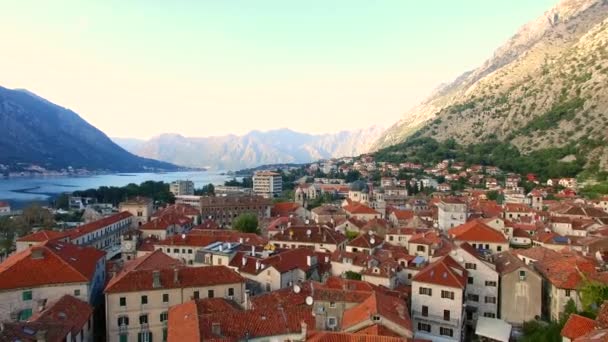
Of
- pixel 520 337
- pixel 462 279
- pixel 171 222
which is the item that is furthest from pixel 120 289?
pixel 171 222

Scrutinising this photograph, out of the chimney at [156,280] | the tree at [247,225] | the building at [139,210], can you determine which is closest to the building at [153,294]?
the chimney at [156,280]

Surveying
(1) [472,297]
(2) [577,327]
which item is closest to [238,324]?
(2) [577,327]

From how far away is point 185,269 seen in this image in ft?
111

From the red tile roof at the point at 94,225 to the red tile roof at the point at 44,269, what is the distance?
2418 centimetres

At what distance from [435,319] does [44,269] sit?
28.1 metres

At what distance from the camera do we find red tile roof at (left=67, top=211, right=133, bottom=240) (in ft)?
196

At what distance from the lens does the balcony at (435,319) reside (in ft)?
104

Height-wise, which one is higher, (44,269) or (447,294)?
(44,269)

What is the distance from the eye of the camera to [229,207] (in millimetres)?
101500

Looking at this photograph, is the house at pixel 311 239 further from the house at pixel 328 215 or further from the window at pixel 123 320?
the window at pixel 123 320

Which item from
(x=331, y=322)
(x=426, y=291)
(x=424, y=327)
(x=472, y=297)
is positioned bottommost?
(x=424, y=327)

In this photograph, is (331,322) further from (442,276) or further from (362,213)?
(362,213)

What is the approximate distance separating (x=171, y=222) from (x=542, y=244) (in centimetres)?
5127

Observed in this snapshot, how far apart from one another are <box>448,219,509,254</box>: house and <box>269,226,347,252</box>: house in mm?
13029
